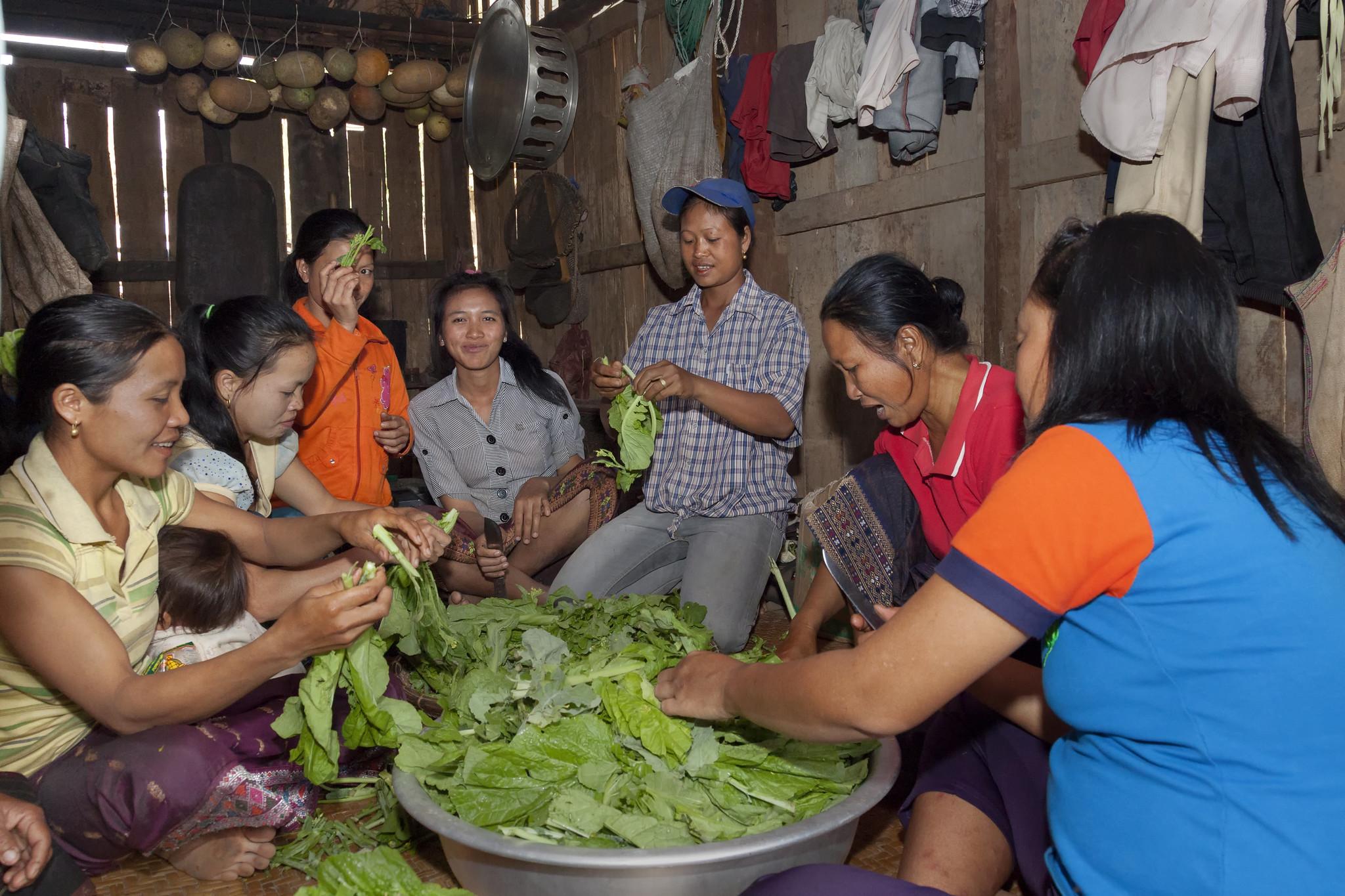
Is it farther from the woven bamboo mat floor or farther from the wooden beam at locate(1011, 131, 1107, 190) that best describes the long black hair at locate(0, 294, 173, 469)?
the wooden beam at locate(1011, 131, 1107, 190)

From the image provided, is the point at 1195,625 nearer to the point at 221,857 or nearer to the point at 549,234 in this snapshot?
the point at 221,857

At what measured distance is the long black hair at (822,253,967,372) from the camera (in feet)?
8.44

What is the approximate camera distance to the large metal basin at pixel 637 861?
4.93ft

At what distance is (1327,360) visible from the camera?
8.44 ft

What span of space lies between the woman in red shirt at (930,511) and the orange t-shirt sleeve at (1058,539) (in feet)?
2.96

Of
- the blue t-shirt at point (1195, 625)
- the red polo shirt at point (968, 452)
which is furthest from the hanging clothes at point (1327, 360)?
the blue t-shirt at point (1195, 625)

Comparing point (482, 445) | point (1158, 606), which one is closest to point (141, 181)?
point (482, 445)

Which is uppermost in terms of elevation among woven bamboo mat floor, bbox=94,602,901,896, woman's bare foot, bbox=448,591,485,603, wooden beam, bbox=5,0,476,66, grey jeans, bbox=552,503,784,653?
wooden beam, bbox=5,0,476,66

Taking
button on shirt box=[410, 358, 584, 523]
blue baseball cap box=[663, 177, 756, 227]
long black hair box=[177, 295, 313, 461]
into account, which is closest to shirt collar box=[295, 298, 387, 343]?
button on shirt box=[410, 358, 584, 523]

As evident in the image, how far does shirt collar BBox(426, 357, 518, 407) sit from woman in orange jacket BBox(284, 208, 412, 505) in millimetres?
189

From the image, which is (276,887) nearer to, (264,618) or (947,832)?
(264,618)

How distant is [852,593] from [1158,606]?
166 cm

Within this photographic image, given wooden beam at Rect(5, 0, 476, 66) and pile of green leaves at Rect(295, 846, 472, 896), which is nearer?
pile of green leaves at Rect(295, 846, 472, 896)

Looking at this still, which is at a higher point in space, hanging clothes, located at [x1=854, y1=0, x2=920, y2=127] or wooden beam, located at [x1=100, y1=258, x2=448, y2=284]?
hanging clothes, located at [x1=854, y1=0, x2=920, y2=127]
